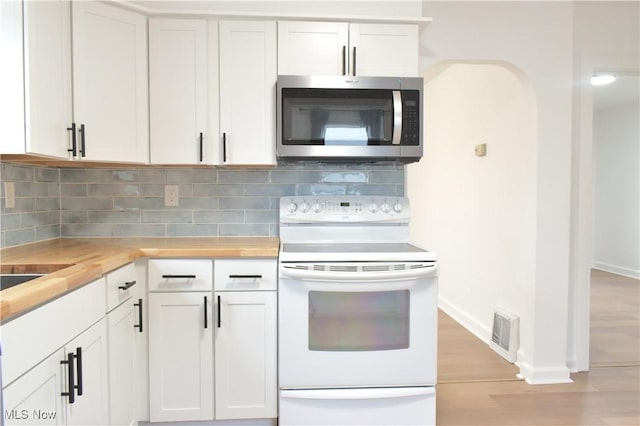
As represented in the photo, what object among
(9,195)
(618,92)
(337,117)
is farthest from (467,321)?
(618,92)

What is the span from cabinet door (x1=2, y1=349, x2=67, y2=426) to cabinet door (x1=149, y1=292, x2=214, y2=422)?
0.64 metres

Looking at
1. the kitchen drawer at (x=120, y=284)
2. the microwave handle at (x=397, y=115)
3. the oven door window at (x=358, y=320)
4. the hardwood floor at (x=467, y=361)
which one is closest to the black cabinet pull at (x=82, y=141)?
the kitchen drawer at (x=120, y=284)

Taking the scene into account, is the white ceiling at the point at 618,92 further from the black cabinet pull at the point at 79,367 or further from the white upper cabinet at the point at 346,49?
the black cabinet pull at the point at 79,367

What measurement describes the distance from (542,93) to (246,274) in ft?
6.70

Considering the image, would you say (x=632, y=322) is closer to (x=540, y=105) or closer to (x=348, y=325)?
(x=540, y=105)

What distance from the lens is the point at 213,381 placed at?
6.19ft

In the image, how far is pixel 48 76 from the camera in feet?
5.33

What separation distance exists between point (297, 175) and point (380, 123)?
603 millimetres

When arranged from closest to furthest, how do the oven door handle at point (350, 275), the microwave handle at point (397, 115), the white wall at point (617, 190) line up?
the oven door handle at point (350, 275) < the microwave handle at point (397, 115) < the white wall at point (617, 190)

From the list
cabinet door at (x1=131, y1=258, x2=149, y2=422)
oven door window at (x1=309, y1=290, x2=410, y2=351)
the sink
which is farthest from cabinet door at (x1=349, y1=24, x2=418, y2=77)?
the sink

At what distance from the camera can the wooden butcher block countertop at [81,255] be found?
3.52 ft

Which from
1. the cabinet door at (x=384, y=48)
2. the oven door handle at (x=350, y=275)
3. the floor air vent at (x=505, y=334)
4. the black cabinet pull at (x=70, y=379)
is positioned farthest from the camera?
the floor air vent at (x=505, y=334)

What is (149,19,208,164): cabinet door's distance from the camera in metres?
2.03

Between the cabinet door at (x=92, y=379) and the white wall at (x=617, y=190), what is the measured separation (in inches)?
254
